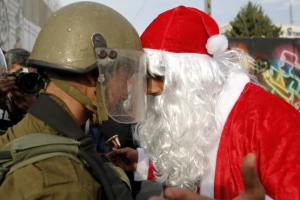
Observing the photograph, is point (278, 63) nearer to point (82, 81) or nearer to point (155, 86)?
point (155, 86)

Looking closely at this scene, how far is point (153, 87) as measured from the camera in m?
2.50

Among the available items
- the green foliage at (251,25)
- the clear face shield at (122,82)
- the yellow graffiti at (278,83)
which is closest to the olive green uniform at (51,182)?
the clear face shield at (122,82)

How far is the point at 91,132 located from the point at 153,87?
1.44 meters

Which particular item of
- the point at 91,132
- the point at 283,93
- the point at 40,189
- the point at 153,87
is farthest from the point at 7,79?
the point at 283,93

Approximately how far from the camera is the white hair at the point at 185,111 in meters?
2.35

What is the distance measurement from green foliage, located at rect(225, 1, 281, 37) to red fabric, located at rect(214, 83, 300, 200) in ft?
96.0

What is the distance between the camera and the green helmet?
5.91 ft

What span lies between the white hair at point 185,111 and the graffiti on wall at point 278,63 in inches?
386

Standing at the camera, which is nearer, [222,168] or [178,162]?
[222,168]

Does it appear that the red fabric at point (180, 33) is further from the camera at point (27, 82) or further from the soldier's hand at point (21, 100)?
the soldier's hand at point (21, 100)

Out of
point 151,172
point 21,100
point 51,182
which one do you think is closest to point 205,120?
point 151,172

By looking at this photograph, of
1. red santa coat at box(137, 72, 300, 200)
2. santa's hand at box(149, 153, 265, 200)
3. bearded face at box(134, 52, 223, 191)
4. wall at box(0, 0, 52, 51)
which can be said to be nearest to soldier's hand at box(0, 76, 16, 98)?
bearded face at box(134, 52, 223, 191)

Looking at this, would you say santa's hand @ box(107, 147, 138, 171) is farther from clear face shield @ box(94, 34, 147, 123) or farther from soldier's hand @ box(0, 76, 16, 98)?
soldier's hand @ box(0, 76, 16, 98)

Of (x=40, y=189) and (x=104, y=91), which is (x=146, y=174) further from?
(x=40, y=189)
